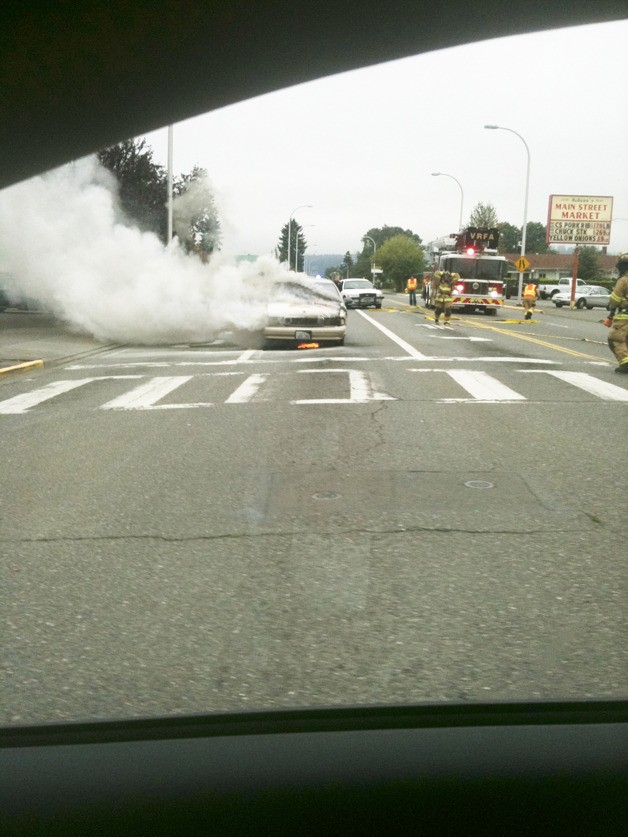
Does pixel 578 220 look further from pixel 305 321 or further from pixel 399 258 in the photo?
pixel 399 258

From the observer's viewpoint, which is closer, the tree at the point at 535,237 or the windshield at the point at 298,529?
the windshield at the point at 298,529

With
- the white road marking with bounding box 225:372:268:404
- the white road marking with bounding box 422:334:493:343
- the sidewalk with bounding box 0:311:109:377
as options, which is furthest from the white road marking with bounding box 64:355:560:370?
the white road marking with bounding box 422:334:493:343

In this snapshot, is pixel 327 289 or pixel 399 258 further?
pixel 399 258

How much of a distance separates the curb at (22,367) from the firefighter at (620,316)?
1006cm

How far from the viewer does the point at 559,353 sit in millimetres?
19234

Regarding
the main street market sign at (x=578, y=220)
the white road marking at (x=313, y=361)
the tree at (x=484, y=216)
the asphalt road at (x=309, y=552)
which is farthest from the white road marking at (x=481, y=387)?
the tree at (x=484, y=216)

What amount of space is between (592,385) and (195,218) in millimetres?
9035

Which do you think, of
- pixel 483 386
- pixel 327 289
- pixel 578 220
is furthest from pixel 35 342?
pixel 578 220

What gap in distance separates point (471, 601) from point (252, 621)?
108 cm

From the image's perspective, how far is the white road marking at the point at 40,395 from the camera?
1212 centimetres

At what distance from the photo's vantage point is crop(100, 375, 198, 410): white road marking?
11847 millimetres

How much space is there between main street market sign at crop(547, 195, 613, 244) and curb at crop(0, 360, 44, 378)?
161ft

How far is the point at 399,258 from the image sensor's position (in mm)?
110812

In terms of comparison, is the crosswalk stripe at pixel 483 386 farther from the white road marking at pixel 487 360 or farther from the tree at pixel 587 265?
the tree at pixel 587 265
